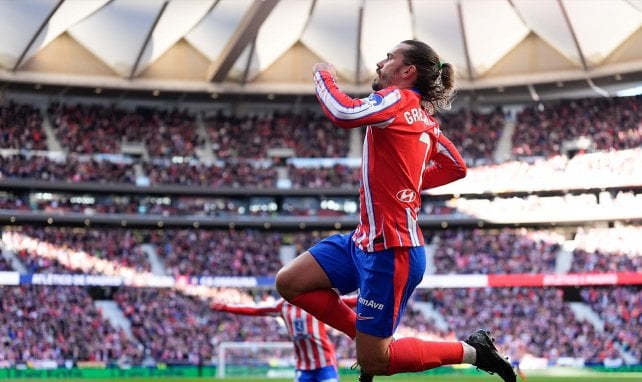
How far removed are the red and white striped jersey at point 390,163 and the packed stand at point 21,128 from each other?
2077 inches

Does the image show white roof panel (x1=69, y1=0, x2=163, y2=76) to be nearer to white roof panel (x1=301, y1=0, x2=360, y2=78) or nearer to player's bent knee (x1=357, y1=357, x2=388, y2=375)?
white roof panel (x1=301, y1=0, x2=360, y2=78)

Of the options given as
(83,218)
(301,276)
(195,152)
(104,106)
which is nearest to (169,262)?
(83,218)

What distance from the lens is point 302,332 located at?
14.1m

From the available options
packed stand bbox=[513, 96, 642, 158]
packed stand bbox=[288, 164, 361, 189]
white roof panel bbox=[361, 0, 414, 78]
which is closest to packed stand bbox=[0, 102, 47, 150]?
packed stand bbox=[288, 164, 361, 189]

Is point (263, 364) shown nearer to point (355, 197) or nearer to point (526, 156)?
point (355, 197)

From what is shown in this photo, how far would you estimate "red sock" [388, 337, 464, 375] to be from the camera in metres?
8.13

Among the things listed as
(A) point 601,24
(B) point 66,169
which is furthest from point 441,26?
(B) point 66,169

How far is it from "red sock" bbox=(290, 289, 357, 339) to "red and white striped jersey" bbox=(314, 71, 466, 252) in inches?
24.5

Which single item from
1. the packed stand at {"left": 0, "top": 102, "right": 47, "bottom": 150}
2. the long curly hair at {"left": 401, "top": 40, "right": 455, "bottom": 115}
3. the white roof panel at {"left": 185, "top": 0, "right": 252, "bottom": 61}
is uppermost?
the white roof panel at {"left": 185, "top": 0, "right": 252, "bottom": 61}

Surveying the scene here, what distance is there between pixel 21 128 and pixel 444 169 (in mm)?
53667

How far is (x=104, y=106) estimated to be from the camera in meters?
62.9

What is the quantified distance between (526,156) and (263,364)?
2443 centimetres

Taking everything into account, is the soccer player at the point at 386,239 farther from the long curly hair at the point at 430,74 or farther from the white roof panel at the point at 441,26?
the white roof panel at the point at 441,26

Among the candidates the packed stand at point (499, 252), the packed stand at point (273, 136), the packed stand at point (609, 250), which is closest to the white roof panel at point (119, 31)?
the packed stand at point (273, 136)
